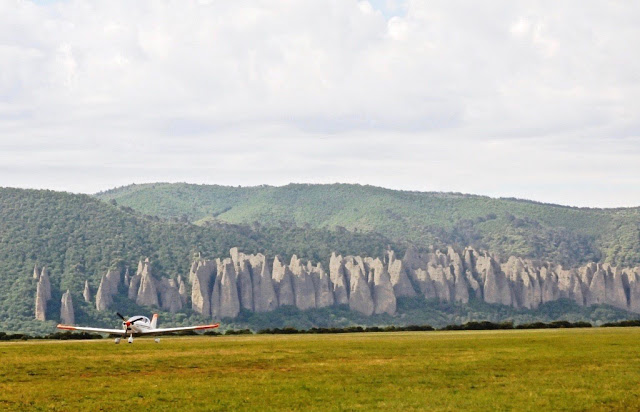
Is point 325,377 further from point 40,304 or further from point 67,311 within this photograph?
point 40,304

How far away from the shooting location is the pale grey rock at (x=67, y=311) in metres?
194

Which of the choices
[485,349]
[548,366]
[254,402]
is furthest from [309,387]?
[485,349]

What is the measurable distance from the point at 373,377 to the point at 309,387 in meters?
5.59

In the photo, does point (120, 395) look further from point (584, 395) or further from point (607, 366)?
point (607, 366)

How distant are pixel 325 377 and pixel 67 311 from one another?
152 m

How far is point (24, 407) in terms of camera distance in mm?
40625

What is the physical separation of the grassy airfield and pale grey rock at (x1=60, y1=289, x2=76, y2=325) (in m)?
124

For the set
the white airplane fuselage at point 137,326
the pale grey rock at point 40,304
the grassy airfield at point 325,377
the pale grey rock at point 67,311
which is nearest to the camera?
the grassy airfield at point 325,377

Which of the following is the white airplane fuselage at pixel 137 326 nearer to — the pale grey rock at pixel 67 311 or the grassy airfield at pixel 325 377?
the grassy airfield at pixel 325 377

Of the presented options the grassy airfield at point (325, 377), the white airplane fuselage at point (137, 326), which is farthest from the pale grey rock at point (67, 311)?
the grassy airfield at point (325, 377)

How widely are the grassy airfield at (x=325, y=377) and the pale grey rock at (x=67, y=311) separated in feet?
406

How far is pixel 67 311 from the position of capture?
195375mm

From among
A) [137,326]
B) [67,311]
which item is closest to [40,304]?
[67,311]

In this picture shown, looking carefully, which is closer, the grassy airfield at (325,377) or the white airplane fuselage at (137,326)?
the grassy airfield at (325,377)
